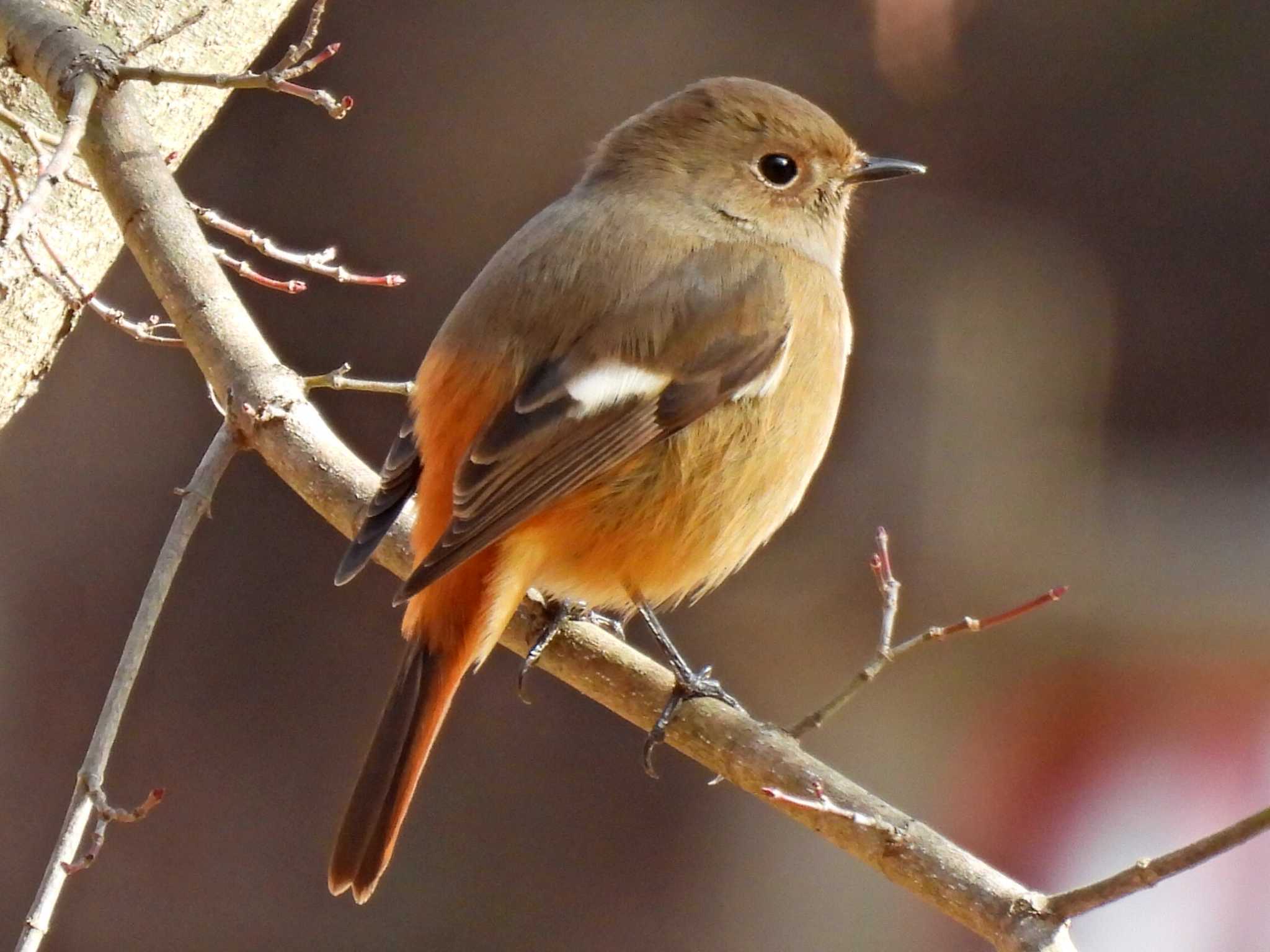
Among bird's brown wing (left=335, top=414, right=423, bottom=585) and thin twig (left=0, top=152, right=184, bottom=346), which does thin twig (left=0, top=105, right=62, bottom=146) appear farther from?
bird's brown wing (left=335, top=414, right=423, bottom=585)

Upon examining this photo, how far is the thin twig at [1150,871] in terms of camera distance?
5.13ft

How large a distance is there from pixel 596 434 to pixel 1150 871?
1.11m

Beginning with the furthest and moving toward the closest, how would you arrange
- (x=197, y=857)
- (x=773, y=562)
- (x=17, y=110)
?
(x=773, y=562), (x=197, y=857), (x=17, y=110)

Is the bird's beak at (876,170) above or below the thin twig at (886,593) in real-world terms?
above

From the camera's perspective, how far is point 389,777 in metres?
2.32

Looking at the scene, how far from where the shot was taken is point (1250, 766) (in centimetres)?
430

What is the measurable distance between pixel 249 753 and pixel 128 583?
0.58 m

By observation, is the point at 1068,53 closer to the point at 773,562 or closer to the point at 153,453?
the point at 773,562

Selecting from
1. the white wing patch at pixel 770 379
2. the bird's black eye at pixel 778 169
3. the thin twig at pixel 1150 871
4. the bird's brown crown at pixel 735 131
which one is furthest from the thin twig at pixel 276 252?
the thin twig at pixel 1150 871

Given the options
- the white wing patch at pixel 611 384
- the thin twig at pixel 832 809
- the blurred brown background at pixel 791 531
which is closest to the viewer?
the thin twig at pixel 832 809

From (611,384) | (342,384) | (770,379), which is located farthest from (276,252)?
(770,379)

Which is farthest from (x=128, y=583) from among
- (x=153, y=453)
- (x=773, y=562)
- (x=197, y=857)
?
(x=773, y=562)

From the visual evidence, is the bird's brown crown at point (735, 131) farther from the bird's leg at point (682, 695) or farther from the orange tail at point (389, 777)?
the orange tail at point (389, 777)

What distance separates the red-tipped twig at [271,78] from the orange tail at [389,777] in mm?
847
